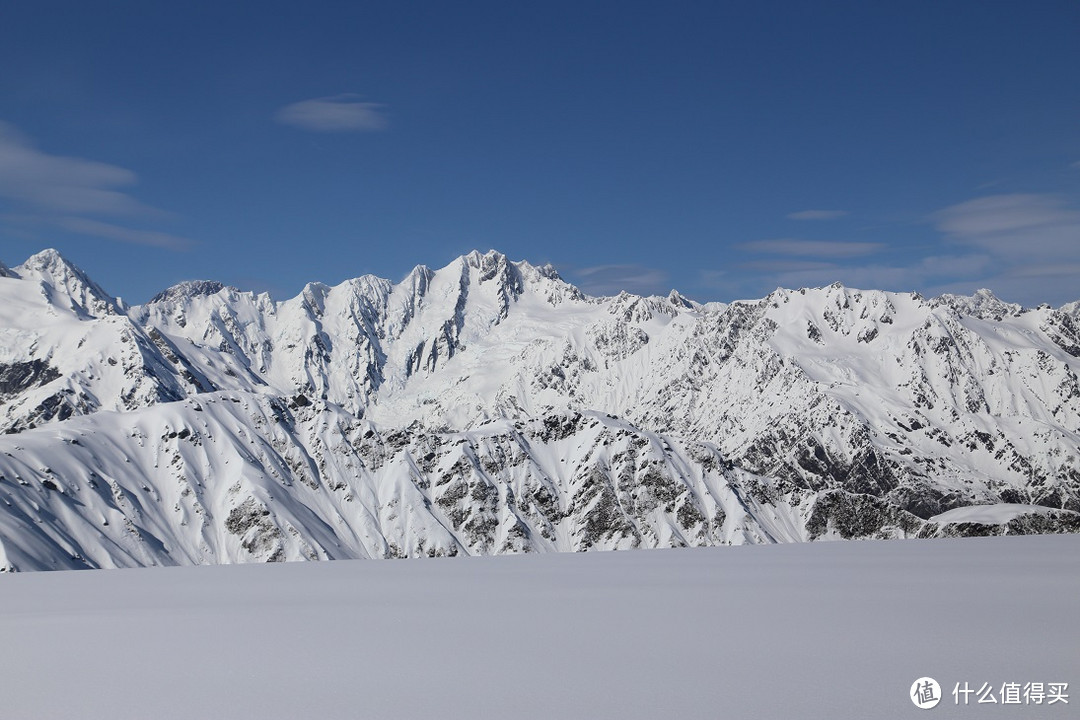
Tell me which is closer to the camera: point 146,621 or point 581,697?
point 581,697

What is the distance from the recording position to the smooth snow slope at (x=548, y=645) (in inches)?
931

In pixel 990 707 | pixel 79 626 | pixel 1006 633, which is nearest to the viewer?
pixel 990 707

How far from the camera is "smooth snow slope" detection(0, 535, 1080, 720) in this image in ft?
77.6

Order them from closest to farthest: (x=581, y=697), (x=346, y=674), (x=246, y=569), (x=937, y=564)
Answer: (x=581, y=697) → (x=346, y=674) → (x=937, y=564) → (x=246, y=569)

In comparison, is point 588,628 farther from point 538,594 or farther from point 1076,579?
point 1076,579


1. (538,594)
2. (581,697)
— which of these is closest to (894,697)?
(581,697)

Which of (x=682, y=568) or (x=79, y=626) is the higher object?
(x=79, y=626)

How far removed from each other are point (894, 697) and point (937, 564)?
45063 mm

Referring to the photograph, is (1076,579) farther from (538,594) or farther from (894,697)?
(894,697)


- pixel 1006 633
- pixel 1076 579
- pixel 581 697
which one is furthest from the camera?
pixel 1076 579

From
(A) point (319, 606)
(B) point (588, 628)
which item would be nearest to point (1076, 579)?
(B) point (588, 628)

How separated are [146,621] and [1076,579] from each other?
47538 millimetres

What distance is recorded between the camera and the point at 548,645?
32.1 m

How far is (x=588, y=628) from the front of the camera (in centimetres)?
3569
